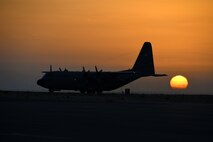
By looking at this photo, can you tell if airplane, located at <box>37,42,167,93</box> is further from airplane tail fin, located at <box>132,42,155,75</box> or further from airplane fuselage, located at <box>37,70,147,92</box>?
airplane tail fin, located at <box>132,42,155,75</box>

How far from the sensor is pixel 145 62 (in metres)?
92.1

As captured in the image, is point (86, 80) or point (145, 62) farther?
point (145, 62)

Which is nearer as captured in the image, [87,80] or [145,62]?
[87,80]

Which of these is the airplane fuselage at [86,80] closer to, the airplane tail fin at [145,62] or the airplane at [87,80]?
the airplane at [87,80]

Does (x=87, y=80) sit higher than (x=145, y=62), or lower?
lower

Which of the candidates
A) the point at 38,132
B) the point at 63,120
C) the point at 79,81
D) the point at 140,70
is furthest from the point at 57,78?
the point at 38,132

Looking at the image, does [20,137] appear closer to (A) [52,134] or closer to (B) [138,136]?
(A) [52,134]

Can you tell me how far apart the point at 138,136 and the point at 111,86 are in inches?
2747

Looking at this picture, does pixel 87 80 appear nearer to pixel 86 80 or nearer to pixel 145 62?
pixel 86 80

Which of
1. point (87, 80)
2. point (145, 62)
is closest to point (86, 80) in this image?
point (87, 80)

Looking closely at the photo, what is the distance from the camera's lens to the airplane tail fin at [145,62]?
9175 centimetres

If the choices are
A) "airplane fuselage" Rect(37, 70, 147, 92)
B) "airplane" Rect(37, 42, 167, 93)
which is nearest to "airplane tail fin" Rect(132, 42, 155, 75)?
"airplane" Rect(37, 42, 167, 93)

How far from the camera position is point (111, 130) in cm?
1914

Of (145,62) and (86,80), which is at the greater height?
(145,62)
